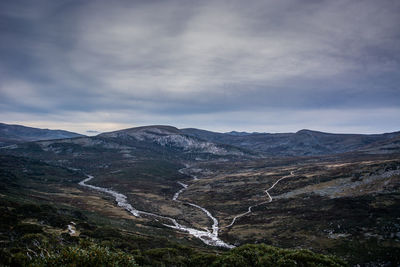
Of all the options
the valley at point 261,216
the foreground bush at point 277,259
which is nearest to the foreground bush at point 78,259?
the valley at point 261,216

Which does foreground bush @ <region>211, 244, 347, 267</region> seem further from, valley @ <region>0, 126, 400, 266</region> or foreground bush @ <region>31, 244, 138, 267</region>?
foreground bush @ <region>31, 244, 138, 267</region>

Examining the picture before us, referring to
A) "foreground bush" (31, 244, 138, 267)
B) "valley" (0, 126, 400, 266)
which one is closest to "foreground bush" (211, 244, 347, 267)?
"valley" (0, 126, 400, 266)

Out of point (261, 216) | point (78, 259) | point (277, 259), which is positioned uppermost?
point (78, 259)

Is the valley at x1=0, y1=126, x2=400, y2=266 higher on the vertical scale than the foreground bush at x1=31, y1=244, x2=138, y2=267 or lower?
lower

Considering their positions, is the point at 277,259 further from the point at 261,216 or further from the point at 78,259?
the point at 261,216

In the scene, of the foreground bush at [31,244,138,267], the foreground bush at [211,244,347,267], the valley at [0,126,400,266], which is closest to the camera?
the foreground bush at [31,244,138,267]

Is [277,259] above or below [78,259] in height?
below

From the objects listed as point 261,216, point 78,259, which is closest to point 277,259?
point 78,259

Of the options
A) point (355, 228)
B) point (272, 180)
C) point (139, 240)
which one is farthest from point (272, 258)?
point (272, 180)

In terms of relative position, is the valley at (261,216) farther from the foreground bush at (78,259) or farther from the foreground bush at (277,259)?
the foreground bush at (78,259)

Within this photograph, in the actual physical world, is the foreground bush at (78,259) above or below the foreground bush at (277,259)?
above

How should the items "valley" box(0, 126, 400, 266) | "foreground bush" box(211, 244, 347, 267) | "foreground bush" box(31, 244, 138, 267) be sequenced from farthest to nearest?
1. "valley" box(0, 126, 400, 266)
2. "foreground bush" box(211, 244, 347, 267)
3. "foreground bush" box(31, 244, 138, 267)
